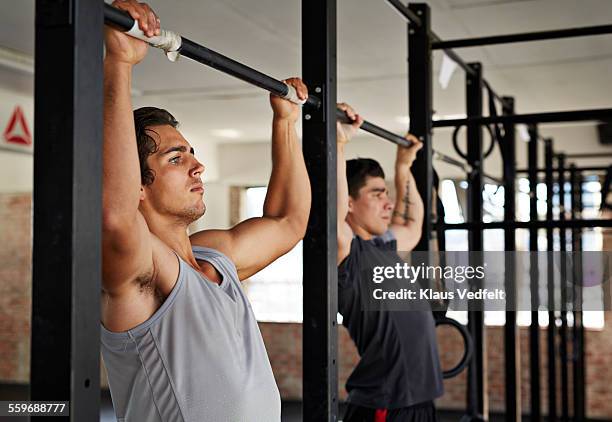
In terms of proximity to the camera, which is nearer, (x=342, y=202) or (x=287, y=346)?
(x=342, y=202)

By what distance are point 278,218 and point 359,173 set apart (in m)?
1.00

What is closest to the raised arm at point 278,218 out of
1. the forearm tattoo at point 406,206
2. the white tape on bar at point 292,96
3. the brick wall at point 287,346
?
the white tape on bar at point 292,96

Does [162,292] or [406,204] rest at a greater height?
[406,204]

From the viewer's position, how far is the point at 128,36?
1.19 meters

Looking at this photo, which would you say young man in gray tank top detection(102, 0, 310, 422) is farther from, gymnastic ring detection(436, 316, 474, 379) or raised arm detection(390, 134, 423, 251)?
gymnastic ring detection(436, 316, 474, 379)

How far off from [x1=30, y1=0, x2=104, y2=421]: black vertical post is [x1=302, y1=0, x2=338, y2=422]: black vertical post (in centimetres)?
86

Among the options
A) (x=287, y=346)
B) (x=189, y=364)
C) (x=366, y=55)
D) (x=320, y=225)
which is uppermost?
(x=366, y=55)

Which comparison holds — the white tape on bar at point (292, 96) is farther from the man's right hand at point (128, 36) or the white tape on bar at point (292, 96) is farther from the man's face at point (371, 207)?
the man's face at point (371, 207)

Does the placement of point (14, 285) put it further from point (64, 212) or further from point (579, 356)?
point (64, 212)

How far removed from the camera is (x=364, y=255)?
2797 millimetres

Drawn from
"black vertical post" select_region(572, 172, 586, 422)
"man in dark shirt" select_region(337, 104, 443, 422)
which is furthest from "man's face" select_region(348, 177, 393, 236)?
"black vertical post" select_region(572, 172, 586, 422)

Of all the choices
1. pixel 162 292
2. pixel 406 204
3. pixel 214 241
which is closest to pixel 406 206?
pixel 406 204

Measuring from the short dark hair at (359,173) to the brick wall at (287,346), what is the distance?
4741 mm

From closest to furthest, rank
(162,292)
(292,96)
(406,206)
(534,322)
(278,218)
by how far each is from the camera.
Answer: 1. (162,292)
2. (292,96)
3. (278,218)
4. (406,206)
5. (534,322)
